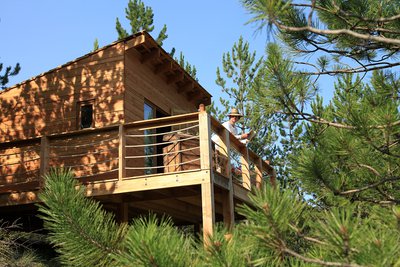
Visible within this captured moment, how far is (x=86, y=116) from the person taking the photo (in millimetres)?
10086

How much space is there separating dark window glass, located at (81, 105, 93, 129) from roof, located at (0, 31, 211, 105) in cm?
104

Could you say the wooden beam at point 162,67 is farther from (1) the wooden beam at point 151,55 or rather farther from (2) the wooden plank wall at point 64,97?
(2) the wooden plank wall at point 64,97

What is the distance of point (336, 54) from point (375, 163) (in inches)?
55.5

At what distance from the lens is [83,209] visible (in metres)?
3.87

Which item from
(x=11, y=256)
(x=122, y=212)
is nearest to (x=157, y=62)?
(x=122, y=212)

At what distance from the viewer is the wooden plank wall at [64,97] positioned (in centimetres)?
972

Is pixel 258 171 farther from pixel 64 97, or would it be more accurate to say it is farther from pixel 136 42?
pixel 64 97

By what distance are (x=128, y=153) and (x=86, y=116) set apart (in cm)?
148

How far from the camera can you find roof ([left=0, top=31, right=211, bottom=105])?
9.74 metres

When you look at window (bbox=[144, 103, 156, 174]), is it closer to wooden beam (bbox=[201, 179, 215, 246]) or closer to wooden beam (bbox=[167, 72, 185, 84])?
wooden beam (bbox=[167, 72, 185, 84])

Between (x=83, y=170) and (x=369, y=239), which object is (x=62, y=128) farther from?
(x=369, y=239)

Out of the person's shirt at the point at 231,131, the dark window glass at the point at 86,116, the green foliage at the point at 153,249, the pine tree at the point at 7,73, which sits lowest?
the green foliage at the point at 153,249

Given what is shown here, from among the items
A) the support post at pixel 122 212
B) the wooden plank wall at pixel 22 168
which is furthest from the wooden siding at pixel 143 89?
the wooden plank wall at pixel 22 168

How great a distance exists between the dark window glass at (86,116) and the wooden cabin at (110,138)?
21 millimetres
